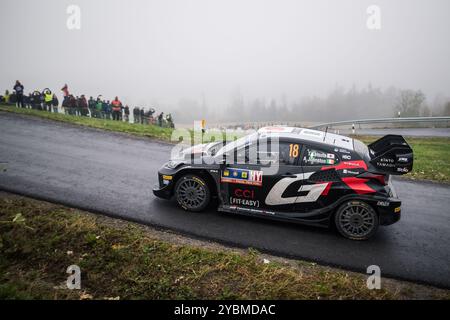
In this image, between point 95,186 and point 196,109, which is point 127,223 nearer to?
point 95,186

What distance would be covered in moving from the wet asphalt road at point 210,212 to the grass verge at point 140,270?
433 millimetres

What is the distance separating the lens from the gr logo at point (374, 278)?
14.4 ft

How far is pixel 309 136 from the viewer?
612cm

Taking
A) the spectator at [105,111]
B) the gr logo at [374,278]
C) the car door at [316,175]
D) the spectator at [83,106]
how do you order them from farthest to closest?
the spectator at [105,111]
the spectator at [83,106]
the car door at [316,175]
the gr logo at [374,278]

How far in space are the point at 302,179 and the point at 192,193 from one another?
2.13 meters

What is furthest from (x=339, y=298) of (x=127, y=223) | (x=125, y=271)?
(x=127, y=223)

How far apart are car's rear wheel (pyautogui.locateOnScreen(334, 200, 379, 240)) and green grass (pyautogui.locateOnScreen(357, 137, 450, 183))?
16.2ft

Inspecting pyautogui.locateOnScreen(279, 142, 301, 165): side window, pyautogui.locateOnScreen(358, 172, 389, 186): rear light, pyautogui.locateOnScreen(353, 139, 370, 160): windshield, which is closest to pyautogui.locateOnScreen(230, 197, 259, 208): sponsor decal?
pyautogui.locateOnScreen(279, 142, 301, 165): side window

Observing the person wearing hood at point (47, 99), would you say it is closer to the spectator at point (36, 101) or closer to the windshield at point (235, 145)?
the spectator at point (36, 101)

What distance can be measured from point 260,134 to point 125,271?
3460mm

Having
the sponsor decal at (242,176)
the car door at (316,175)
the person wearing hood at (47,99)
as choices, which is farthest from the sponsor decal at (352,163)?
the person wearing hood at (47,99)

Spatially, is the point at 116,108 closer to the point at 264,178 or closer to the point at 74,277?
the point at 264,178

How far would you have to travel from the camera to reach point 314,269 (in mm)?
4766

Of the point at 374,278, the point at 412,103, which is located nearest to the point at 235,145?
the point at 374,278
